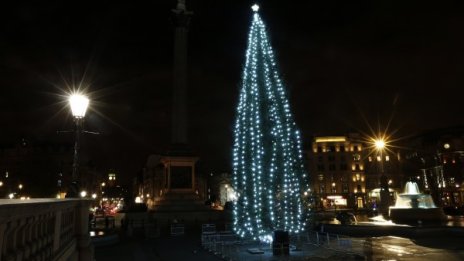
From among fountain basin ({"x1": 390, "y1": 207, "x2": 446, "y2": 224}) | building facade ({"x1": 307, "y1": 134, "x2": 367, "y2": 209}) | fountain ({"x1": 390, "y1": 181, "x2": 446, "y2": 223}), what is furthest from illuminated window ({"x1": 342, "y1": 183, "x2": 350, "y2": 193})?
fountain basin ({"x1": 390, "y1": 207, "x2": 446, "y2": 224})

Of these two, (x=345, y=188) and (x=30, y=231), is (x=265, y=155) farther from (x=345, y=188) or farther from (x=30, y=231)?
(x=345, y=188)

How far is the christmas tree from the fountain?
13080 mm

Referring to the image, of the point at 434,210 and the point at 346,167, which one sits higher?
the point at 346,167

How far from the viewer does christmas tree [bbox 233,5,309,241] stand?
76.1 feet

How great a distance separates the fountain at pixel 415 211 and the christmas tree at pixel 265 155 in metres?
13.1

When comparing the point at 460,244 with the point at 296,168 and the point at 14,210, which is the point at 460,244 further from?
the point at 14,210

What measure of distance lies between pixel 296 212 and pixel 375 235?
8.39 meters

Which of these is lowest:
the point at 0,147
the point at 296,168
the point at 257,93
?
the point at 296,168

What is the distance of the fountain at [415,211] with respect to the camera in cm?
3178

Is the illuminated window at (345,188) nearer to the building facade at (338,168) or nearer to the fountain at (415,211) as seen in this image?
the building facade at (338,168)

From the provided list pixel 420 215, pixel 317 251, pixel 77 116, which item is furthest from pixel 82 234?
pixel 420 215

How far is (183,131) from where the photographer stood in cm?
4994

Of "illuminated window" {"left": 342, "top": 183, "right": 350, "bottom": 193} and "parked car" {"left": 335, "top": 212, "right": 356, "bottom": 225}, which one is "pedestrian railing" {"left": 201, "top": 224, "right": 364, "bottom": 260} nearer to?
"parked car" {"left": 335, "top": 212, "right": 356, "bottom": 225}

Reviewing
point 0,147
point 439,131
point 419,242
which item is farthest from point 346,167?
point 0,147
